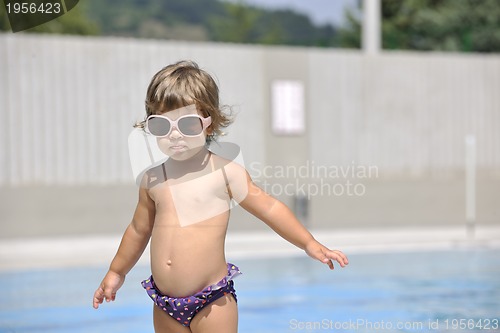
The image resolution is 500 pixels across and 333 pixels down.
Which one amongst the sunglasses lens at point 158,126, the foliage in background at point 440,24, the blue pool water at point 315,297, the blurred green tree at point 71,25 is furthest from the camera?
the blurred green tree at point 71,25

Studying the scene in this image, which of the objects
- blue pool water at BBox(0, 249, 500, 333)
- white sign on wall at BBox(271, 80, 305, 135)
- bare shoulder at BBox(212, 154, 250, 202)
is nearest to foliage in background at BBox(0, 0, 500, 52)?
white sign on wall at BBox(271, 80, 305, 135)

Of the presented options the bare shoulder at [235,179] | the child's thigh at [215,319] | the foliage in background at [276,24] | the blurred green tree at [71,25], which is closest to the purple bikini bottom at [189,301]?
the child's thigh at [215,319]

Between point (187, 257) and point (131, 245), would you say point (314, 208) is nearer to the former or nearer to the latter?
point (131, 245)

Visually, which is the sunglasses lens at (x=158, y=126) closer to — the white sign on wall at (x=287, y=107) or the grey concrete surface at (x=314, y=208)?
the grey concrete surface at (x=314, y=208)

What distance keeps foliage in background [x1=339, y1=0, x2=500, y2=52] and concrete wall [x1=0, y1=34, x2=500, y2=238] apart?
14.2 m

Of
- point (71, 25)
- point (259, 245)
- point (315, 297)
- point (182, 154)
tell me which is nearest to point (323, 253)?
point (182, 154)

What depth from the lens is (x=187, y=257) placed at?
2914 millimetres

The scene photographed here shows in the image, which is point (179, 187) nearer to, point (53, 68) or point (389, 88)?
point (53, 68)

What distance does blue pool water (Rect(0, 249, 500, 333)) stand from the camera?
5316 mm

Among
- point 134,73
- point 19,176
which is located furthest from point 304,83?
point 19,176

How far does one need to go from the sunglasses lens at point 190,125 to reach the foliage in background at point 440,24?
24.5m

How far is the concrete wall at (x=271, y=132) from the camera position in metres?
10.8

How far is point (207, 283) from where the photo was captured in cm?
293

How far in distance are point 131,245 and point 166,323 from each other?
1.02 ft
